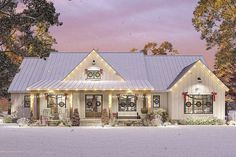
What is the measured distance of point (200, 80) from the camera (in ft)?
145

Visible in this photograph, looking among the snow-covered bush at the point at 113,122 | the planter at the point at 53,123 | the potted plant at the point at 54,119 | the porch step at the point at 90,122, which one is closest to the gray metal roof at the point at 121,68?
the potted plant at the point at 54,119

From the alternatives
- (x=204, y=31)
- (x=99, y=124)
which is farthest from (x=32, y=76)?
(x=204, y=31)

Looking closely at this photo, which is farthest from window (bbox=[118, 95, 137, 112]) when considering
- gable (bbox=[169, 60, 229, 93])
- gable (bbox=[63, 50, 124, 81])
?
gable (bbox=[169, 60, 229, 93])

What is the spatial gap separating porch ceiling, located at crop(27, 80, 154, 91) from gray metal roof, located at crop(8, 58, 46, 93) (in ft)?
7.25

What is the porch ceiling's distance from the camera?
4241 cm

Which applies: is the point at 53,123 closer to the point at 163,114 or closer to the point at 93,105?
the point at 93,105

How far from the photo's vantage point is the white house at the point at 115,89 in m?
43.2

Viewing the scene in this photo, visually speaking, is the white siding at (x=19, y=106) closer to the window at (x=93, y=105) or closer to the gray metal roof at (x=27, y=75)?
the gray metal roof at (x=27, y=75)

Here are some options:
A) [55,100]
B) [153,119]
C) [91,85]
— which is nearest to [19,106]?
[55,100]

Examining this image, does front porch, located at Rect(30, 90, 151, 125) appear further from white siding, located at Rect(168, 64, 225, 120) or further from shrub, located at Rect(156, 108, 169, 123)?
white siding, located at Rect(168, 64, 225, 120)

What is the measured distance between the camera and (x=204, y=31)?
45656mm

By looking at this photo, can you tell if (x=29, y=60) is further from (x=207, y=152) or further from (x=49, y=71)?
(x=207, y=152)

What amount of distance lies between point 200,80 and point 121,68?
830 centimetres

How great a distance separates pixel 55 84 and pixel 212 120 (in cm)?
1365
